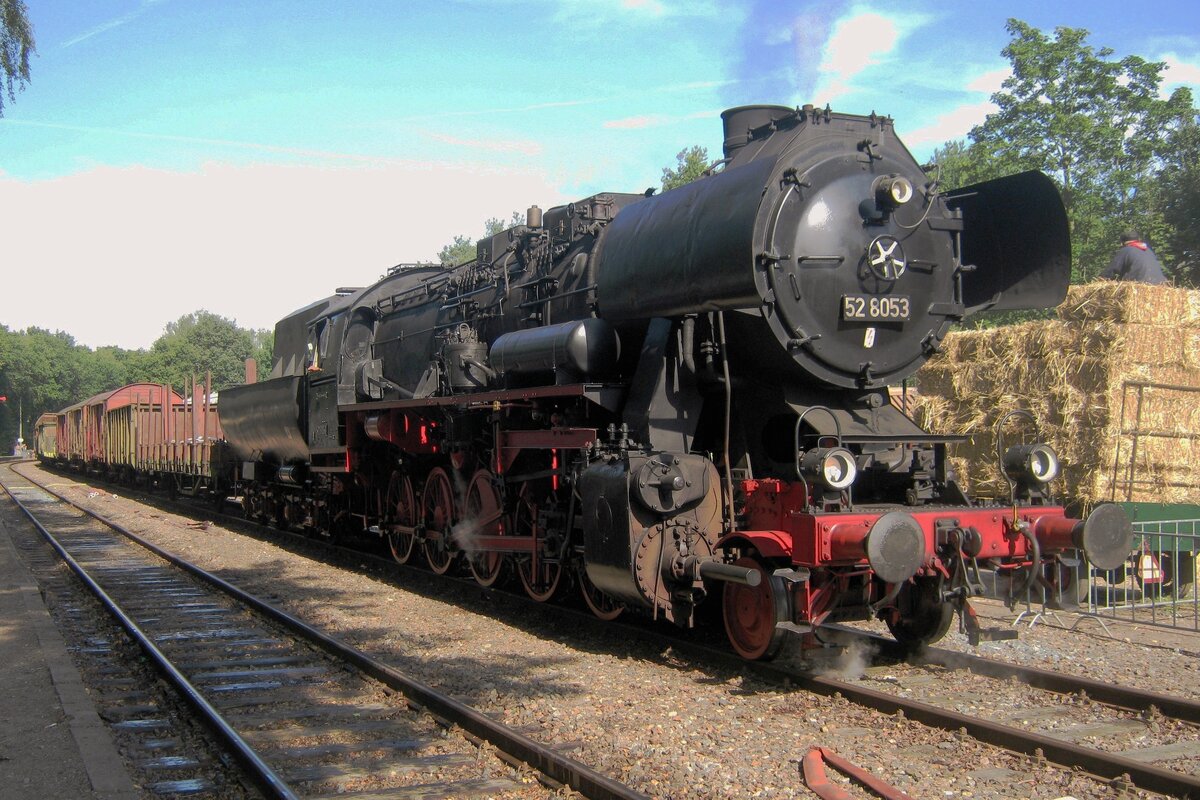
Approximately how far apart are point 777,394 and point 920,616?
6.36 ft

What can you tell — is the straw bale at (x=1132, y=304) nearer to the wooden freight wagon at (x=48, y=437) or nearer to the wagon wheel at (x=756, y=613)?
the wagon wheel at (x=756, y=613)

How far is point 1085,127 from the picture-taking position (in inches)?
1122

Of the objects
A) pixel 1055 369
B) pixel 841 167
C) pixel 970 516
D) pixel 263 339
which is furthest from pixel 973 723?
pixel 263 339

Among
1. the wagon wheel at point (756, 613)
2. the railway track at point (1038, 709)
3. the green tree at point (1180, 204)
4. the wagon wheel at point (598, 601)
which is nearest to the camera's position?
the railway track at point (1038, 709)

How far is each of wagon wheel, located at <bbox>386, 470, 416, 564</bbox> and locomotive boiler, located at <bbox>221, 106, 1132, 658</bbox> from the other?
3.05 metres

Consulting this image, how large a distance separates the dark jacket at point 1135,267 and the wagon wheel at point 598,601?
6907 millimetres

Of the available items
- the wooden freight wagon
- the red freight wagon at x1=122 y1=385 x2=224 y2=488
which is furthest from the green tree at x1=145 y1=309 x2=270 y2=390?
the red freight wagon at x1=122 y1=385 x2=224 y2=488

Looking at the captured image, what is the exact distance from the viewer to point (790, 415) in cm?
734

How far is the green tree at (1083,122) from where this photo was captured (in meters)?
28.7

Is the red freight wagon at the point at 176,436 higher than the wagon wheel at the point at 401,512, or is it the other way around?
the red freight wagon at the point at 176,436

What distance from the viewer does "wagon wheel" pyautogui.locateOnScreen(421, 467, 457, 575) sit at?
1078cm

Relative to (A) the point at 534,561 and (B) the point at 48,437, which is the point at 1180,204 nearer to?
(A) the point at 534,561

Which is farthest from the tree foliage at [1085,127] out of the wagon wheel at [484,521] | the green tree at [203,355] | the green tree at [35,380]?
the green tree at [35,380]

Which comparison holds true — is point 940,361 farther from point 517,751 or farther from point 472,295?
point 517,751
